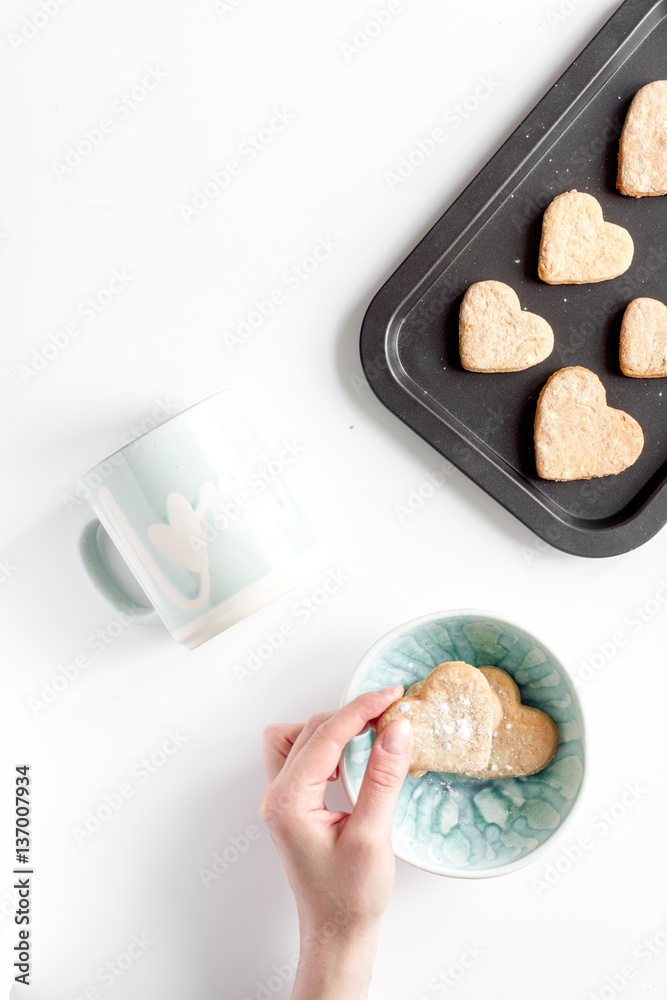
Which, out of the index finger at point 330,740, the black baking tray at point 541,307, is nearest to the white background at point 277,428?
the black baking tray at point 541,307

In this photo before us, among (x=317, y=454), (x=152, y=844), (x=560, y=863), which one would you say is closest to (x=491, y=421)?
(x=317, y=454)

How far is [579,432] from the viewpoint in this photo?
2.56 ft

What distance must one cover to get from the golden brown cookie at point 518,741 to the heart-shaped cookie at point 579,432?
253 millimetres

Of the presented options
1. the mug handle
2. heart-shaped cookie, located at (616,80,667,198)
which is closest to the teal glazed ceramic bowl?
the mug handle

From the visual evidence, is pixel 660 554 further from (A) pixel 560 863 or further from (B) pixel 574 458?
(A) pixel 560 863

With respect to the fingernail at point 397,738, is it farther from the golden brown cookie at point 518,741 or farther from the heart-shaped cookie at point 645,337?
the heart-shaped cookie at point 645,337

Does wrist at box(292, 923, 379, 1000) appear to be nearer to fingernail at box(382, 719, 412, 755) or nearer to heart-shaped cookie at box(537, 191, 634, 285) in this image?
fingernail at box(382, 719, 412, 755)

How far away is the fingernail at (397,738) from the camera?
625 mm

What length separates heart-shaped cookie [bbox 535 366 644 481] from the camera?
30.6 inches

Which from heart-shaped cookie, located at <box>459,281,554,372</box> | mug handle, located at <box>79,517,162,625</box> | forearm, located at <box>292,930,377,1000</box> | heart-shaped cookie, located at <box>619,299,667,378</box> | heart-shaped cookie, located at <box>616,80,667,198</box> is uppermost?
heart-shaped cookie, located at <box>616,80,667,198</box>

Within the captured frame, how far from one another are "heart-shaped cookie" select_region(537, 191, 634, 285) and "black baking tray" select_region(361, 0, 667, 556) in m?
0.02

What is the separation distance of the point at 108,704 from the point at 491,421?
1.81ft

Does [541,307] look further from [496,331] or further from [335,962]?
[335,962]

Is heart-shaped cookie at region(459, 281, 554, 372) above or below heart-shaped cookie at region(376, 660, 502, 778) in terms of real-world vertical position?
above
